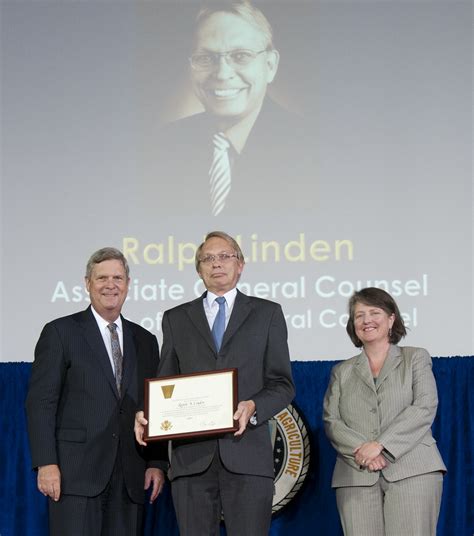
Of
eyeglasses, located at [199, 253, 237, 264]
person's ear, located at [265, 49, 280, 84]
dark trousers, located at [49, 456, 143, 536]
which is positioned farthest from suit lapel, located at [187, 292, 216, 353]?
person's ear, located at [265, 49, 280, 84]

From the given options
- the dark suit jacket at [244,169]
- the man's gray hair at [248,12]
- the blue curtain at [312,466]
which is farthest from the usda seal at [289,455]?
the man's gray hair at [248,12]

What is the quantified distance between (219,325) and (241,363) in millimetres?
179

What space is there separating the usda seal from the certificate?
3.78ft

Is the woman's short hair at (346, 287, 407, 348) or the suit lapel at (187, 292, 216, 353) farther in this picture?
the woman's short hair at (346, 287, 407, 348)

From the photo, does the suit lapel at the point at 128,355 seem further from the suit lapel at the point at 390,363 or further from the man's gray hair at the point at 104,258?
the suit lapel at the point at 390,363

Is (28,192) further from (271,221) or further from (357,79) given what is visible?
(357,79)

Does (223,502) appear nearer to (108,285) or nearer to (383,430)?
(383,430)

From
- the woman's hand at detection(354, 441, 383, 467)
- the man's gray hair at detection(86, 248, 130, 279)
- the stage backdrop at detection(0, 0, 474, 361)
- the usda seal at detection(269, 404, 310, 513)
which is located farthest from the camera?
the stage backdrop at detection(0, 0, 474, 361)

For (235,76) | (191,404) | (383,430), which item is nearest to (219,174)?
(235,76)

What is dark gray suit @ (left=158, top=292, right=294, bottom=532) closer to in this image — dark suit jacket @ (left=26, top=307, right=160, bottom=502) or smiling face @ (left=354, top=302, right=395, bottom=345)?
dark suit jacket @ (left=26, top=307, right=160, bottom=502)

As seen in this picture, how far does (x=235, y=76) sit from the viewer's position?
5.87 m

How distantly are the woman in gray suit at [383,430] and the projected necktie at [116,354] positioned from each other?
2.90 ft

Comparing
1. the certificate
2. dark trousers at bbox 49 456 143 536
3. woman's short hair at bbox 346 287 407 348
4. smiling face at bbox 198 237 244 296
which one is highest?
smiling face at bbox 198 237 244 296

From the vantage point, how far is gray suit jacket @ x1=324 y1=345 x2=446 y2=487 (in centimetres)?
354
